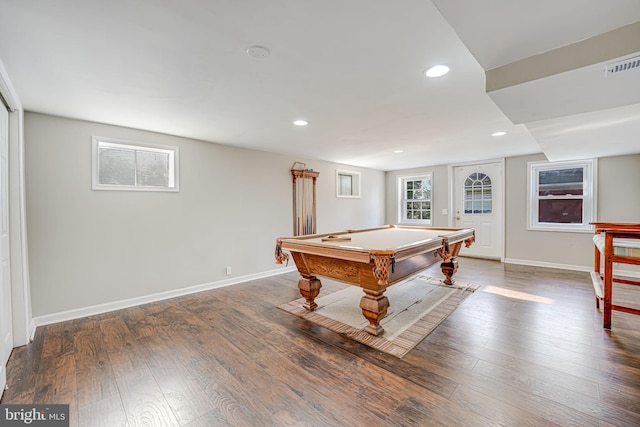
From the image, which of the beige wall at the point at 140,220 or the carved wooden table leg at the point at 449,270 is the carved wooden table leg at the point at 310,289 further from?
the carved wooden table leg at the point at 449,270

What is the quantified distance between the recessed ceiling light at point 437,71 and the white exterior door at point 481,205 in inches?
188

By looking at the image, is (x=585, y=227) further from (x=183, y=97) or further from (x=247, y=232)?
(x=183, y=97)

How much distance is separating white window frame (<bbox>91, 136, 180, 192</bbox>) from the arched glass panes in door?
6.09m

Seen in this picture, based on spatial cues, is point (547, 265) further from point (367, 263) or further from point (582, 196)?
point (367, 263)

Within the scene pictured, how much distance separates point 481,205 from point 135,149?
22.0ft

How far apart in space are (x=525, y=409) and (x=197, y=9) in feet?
9.49

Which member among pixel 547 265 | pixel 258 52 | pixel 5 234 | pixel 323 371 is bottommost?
pixel 323 371

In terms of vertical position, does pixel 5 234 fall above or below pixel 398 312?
above

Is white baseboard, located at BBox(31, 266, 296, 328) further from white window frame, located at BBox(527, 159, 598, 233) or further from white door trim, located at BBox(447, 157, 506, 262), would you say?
white window frame, located at BBox(527, 159, 598, 233)

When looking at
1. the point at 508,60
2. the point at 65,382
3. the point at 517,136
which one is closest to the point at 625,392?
the point at 508,60

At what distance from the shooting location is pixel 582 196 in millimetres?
4953

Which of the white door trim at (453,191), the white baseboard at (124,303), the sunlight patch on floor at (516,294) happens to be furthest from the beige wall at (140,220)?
the white door trim at (453,191)

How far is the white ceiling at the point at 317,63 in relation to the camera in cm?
132

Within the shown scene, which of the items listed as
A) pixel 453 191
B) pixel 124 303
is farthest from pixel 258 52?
pixel 453 191
